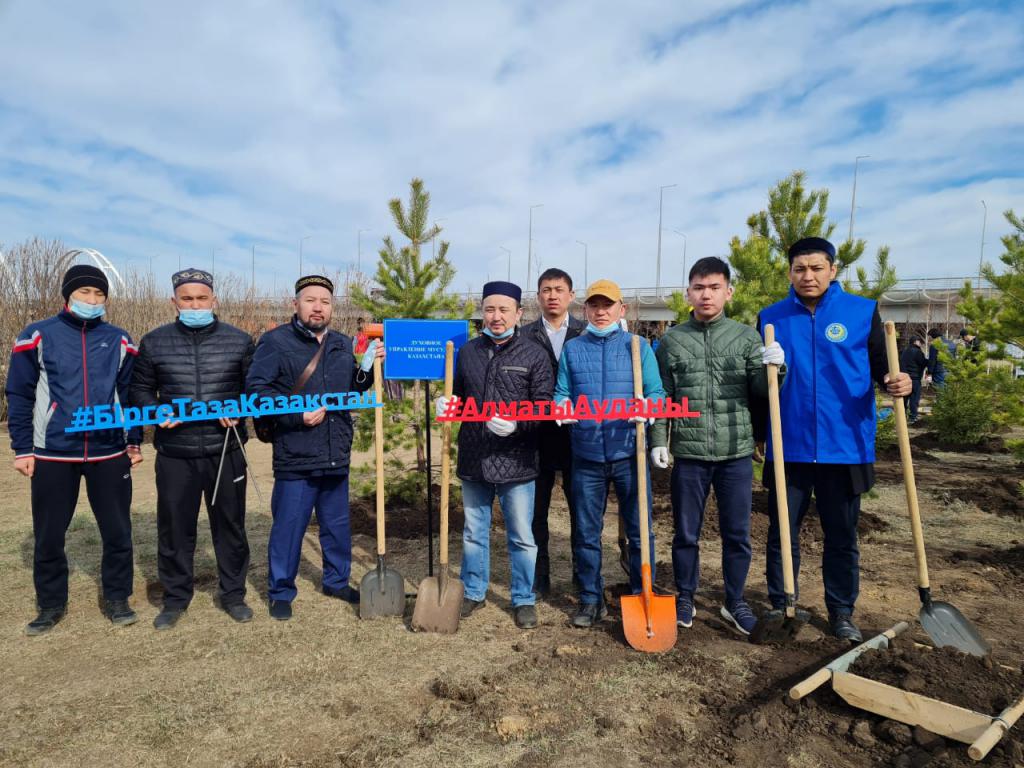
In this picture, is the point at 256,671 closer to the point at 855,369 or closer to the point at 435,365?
the point at 435,365

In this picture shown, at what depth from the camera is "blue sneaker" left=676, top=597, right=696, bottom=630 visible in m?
4.04

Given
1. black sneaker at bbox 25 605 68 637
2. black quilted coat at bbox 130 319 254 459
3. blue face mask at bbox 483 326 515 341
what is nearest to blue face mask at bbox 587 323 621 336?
blue face mask at bbox 483 326 515 341

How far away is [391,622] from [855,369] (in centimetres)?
335

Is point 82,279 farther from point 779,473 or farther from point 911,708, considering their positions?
point 911,708

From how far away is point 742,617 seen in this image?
156 inches

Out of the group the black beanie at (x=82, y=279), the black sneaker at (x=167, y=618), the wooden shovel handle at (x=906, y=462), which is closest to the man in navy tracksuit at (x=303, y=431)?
the black sneaker at (x=167, y=618)

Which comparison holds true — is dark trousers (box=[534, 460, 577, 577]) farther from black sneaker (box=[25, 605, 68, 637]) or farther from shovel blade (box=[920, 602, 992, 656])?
black sneaker (box=[25, 605, 68, 637])

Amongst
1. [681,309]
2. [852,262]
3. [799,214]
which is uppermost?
[799,214]

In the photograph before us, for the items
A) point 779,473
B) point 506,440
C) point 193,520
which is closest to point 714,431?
point 779,473

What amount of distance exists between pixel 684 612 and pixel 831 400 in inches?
62.9

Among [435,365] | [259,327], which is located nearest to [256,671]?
[435,365]

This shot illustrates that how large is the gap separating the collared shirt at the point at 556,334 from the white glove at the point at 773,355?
1.45 meters

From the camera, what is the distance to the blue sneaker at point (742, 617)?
392 centimetres

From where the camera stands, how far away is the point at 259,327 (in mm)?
17938
